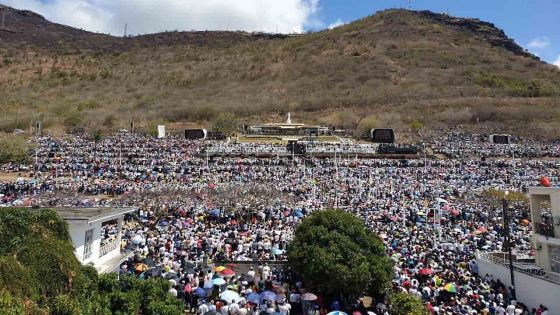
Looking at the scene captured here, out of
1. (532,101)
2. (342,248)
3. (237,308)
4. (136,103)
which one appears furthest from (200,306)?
(532,101)

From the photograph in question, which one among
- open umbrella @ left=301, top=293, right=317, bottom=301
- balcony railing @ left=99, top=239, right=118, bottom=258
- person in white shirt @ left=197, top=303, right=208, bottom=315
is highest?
balcony railing @ left=99, top=239, right=118, bottom=258

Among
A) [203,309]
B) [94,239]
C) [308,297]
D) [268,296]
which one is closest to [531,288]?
[308,297]

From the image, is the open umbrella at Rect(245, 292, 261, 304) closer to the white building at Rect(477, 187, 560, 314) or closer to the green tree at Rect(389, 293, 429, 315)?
the green tree at Rect(389, 293, 429, 315)

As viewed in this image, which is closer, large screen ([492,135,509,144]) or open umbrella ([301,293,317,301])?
open umbrella ([301,293,317,301])

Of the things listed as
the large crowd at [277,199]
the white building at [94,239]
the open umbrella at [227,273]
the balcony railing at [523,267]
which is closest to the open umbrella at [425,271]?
the large crowd at [277,199]

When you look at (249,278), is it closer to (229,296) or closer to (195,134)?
(229,296)

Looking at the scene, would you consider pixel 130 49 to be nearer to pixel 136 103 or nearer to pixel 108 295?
pixel 136 103

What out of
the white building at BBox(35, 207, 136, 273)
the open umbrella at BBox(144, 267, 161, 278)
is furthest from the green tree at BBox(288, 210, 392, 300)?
the white building at BBox(35, 207, 136, 273)
